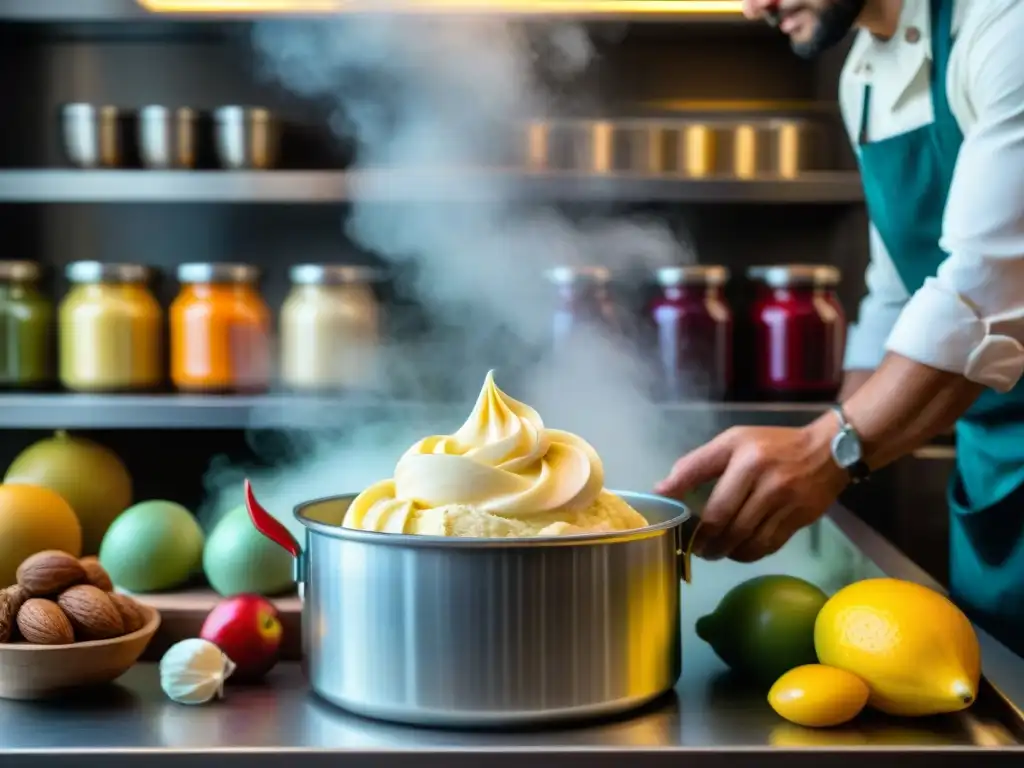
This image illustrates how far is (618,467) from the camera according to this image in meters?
1.59

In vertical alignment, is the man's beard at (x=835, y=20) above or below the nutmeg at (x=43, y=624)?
above

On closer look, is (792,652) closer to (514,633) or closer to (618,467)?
(514,633)

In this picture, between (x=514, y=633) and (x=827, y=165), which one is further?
(x=827, y=165)

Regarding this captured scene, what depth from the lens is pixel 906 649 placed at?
2.59ft

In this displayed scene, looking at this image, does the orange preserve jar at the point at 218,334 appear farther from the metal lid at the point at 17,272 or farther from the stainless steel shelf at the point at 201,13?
the stainless steel shelf at the point at 201,13

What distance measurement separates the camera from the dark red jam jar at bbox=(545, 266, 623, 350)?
2037mm

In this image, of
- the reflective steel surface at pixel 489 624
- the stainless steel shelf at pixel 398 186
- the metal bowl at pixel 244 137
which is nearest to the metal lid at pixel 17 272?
the stainless steel shelf at pixel 398 186

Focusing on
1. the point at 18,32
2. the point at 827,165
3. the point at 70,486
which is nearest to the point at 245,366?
the point at 70,486

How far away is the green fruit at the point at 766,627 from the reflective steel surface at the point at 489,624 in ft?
0.46

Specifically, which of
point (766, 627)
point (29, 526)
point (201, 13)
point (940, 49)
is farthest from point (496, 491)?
point (201, 13)

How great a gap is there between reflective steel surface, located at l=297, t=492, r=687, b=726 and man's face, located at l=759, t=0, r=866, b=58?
0.81 m

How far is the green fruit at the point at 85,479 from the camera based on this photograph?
1.55 metres

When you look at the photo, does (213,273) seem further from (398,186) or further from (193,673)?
(193,673)

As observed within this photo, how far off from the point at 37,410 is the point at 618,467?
112 cm
